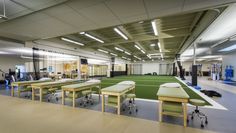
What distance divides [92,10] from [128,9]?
3.35 feet

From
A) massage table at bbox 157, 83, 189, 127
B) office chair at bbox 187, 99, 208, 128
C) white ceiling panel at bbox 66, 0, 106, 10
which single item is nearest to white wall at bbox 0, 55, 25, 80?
white ceiling panel at bbox 66, 0, 106, 10

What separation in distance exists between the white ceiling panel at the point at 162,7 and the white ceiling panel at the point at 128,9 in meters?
0.18

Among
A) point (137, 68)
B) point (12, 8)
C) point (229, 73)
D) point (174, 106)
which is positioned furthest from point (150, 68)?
point (12, 8)

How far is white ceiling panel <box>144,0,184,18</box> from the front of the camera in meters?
2.85

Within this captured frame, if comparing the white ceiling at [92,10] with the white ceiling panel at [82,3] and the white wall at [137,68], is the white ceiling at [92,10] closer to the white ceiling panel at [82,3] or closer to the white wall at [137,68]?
the white ceiling panel at [82,3]

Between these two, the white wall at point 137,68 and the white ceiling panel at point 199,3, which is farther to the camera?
the white wall at point 137,68

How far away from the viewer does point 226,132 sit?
7.94ft

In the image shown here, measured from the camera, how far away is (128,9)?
3.17 m

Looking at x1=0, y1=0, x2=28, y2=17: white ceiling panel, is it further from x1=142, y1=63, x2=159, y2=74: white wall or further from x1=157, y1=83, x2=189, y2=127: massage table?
x1=142, y1=63, x2=159, y2=74: white wall

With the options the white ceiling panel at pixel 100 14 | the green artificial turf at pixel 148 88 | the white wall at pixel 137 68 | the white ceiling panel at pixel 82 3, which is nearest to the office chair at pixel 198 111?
the green artificial turf at pixel 148 88

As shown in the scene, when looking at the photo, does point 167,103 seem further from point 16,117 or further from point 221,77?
point 221,77

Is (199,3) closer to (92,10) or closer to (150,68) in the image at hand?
Result: (92,10)

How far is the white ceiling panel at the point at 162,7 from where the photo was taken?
2.85 m

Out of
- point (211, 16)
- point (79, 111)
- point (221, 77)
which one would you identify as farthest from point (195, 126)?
point (221, 77)
